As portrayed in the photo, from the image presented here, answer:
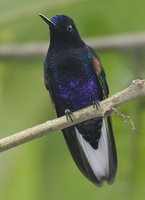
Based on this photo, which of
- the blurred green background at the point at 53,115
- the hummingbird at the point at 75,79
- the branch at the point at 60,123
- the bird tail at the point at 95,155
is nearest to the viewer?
the branch at the point at 60,123

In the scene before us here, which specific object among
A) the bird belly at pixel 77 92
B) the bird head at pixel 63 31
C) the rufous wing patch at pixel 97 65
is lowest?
the bird belly at pixel 77 92

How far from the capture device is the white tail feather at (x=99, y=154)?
4.03 metres

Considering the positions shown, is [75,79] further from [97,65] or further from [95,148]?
[95,148]

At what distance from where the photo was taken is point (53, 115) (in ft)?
13.6

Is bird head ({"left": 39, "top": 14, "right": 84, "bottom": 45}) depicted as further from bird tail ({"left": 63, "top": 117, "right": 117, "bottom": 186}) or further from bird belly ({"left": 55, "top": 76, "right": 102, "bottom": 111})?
bird tail ({"left": 63, "top": 117, "right": 117, "bottom": 186})

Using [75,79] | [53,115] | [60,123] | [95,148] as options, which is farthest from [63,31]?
[60,123]

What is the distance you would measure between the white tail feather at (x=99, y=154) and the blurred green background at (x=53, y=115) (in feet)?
0.45

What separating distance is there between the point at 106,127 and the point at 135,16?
2.43 ft

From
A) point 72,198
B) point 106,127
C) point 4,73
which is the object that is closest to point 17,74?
point 4,73

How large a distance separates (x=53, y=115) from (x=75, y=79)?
0.27 metres

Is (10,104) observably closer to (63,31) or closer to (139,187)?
(63,31)

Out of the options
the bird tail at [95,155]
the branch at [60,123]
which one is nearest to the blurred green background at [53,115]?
the bird tail at [95,155]

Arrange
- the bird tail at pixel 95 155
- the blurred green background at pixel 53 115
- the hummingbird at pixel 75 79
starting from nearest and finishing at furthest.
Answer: the blurred green background at pixel 53 115 → the bird tail at pixel 95 155 → the hummingbird at pixel 75 79

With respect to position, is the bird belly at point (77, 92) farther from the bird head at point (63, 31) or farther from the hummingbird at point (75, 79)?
the bird head at point (63, 31)
